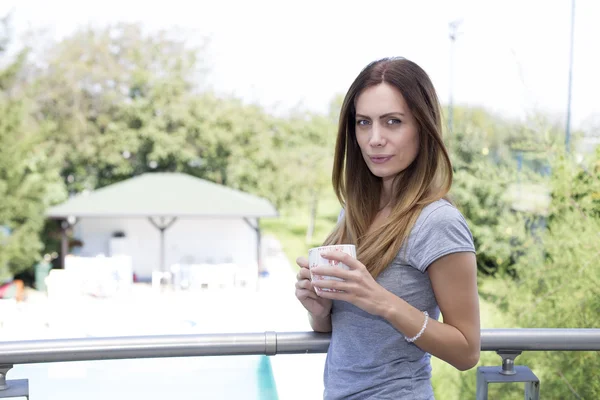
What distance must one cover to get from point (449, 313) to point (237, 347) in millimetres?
506

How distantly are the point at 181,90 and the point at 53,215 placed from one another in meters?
7.46

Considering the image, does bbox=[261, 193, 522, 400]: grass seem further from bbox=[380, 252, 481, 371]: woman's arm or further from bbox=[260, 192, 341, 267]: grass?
bbox=[380, 252, 481, 371]: woman's arm

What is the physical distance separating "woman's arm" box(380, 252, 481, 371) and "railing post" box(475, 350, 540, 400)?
35 cm

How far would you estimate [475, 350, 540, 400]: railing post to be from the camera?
4.37 ft

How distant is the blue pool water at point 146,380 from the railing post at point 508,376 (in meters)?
0.52

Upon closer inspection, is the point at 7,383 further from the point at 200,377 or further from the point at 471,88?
the point at 471,88

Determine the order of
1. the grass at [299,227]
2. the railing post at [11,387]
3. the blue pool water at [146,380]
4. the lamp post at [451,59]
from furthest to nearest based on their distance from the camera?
the grass at [299,227], the lamp post at [451,59], the blue pool water at [146,380], the railing post at [11,387]

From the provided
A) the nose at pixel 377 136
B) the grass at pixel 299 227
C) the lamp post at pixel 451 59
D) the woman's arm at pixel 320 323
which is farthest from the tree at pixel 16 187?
the nose at pixel 377 136

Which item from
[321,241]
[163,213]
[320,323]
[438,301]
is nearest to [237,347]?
[320,323]

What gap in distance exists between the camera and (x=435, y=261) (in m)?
1.00

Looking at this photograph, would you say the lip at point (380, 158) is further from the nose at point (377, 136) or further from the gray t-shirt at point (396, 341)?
the gray t-shirt at point (396, 341)

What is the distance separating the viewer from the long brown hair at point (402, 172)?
108 cm

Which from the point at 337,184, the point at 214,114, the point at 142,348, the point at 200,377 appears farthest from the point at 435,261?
the point at 214,114

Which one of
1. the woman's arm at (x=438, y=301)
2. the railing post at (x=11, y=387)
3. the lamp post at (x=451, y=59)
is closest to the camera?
the woman's arm at (x=438, y=301)
